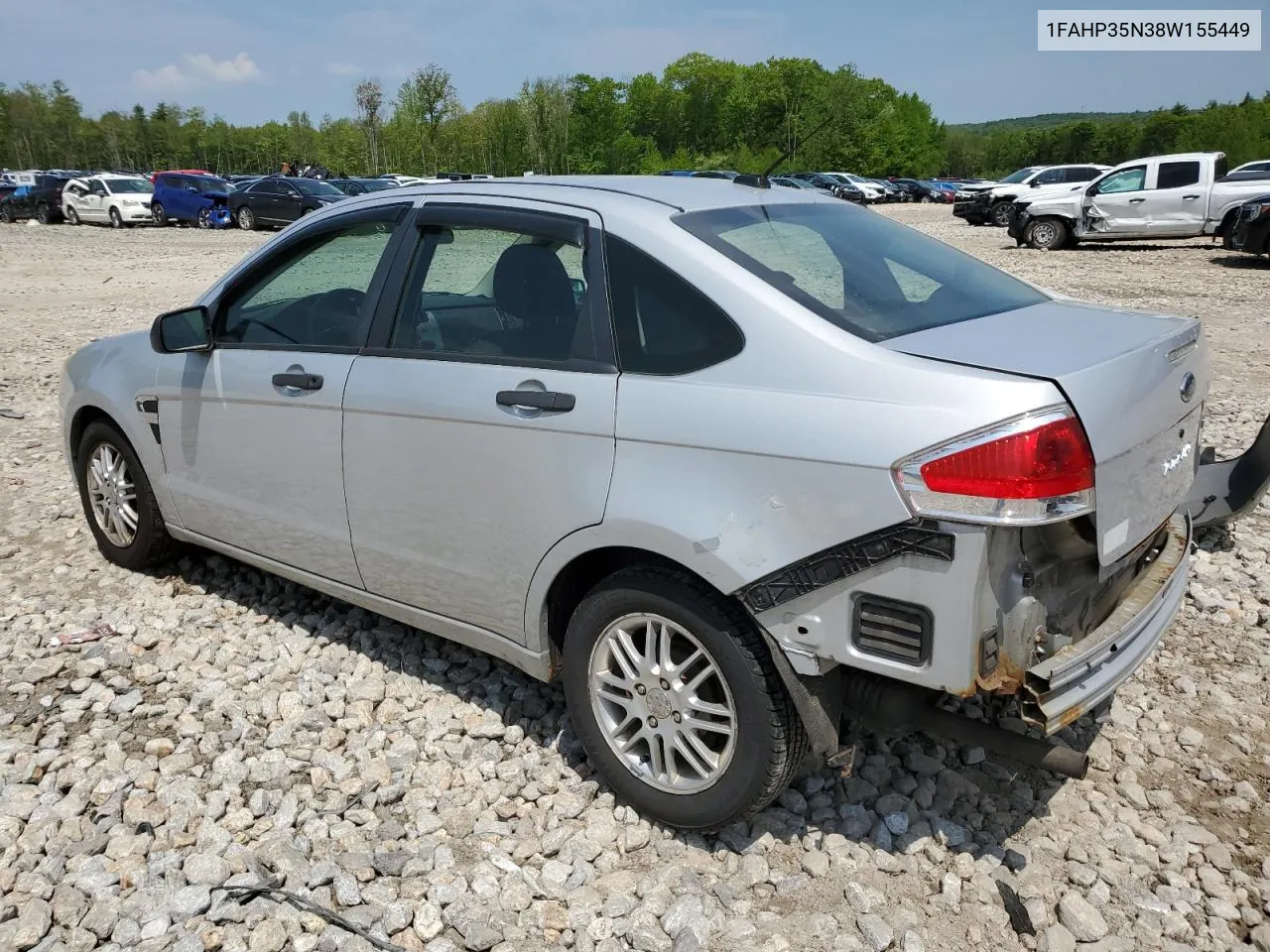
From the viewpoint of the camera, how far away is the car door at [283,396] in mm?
3629

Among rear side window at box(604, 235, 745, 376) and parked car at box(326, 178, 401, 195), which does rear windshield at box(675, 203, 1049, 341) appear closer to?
rear side window at box(604, 235, 745, 376)

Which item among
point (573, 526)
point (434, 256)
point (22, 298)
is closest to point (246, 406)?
point (434, 256)

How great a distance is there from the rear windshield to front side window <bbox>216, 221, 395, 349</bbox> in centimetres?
126

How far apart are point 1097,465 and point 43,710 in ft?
11.9

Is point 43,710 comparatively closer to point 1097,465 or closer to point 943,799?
point 943,799

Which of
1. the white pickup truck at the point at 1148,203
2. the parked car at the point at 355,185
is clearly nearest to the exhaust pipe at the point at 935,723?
the white pickup truck at the point at 1148,203

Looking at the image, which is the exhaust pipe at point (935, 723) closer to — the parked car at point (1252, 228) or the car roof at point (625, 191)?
the car roof at point (625, 191)

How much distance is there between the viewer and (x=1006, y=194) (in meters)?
29.4

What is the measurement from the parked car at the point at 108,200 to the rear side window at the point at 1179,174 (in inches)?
Result: 1156

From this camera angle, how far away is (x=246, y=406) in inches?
154

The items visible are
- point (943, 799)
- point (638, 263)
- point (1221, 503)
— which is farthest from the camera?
point (1221, 503)

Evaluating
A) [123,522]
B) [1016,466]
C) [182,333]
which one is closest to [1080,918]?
[1016,466]

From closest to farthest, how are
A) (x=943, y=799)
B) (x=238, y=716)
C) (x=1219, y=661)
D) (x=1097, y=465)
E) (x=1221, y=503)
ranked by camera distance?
(x=1097, y=465) < (x=943, y=799) < (x=238, y=716) < (x=1219, y=661) < (x=1221, y=503)

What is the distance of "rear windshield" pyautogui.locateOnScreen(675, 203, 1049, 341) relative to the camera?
279 cm
